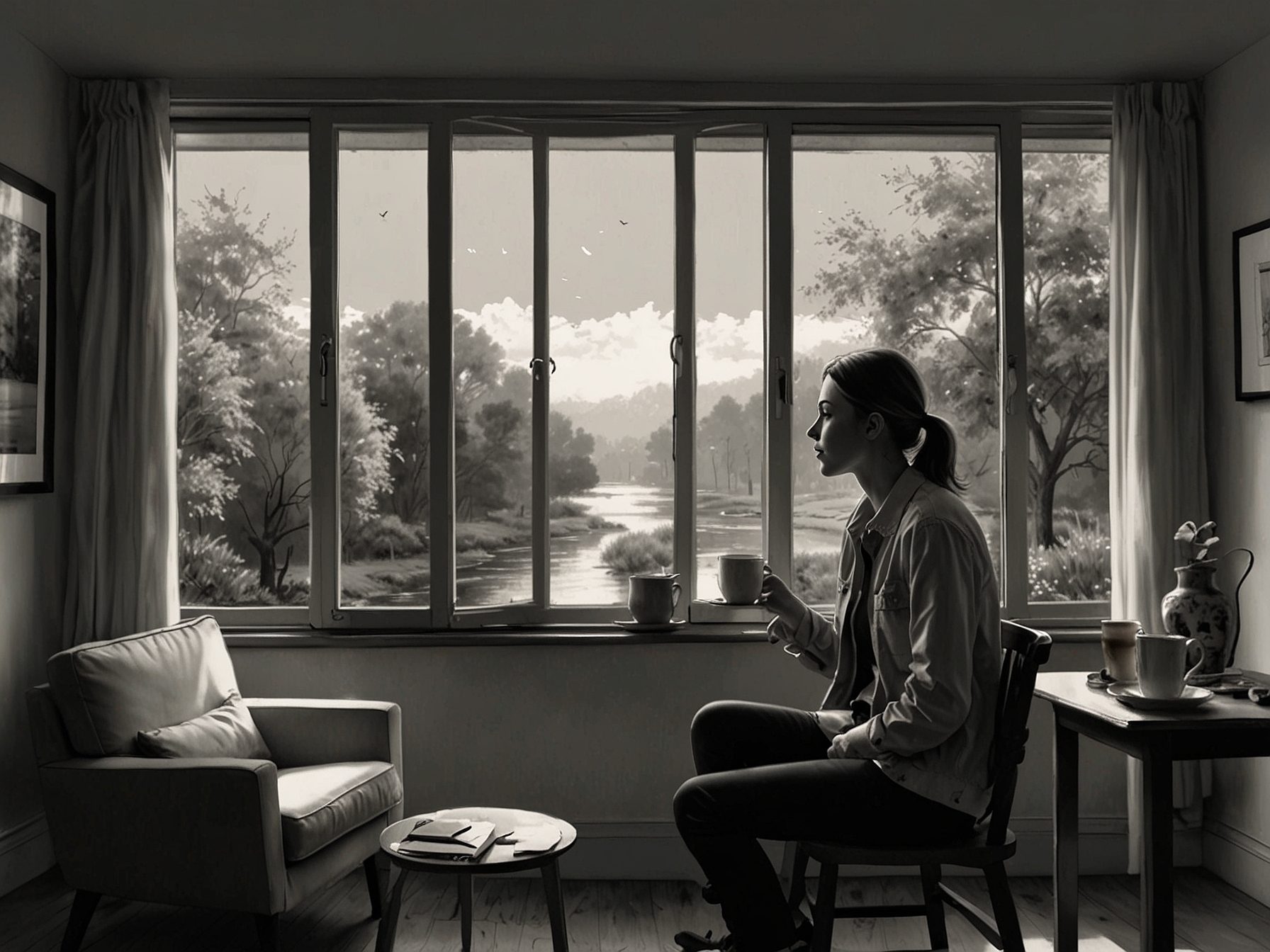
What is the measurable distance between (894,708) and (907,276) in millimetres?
1972

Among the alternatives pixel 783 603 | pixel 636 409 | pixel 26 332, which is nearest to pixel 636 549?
pixel 636 409

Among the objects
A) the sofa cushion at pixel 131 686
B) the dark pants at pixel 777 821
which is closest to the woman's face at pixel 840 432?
the dark pants at pixel 777 821

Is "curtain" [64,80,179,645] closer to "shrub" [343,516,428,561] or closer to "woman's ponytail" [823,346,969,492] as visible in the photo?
"shrub" [343,516,428,561]

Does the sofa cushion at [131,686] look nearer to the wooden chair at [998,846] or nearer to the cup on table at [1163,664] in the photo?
the wooden chair at [998,846]

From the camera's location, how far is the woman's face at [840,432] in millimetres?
2143

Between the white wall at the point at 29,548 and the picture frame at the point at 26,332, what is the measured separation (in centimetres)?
7

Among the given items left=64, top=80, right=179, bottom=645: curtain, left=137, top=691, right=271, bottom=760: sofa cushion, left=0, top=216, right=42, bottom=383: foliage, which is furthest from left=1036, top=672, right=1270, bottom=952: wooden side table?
left=0, top=216, right=42, bottom=383: foliage

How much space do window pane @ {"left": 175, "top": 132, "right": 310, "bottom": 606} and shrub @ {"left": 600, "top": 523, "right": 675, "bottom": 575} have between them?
3.38 feet

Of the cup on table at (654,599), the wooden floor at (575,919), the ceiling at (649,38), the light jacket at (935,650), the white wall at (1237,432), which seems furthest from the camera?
the cup on table at (654,599)

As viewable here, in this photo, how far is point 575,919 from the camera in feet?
9.60

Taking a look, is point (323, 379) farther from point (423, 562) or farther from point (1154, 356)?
point (1154, 356)

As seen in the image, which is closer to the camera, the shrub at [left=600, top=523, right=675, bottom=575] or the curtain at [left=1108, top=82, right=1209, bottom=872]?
the curtain at [left=1108, top=82, right=1209, bottom=872]

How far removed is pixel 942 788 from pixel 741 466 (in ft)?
5.54

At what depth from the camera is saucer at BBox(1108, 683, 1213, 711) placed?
1965 mm
